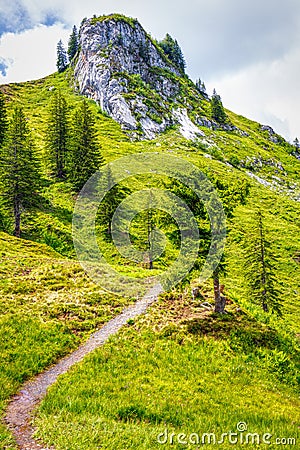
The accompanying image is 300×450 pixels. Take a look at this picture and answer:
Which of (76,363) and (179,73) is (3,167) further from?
(179,73)

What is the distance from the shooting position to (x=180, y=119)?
12488 centimetres

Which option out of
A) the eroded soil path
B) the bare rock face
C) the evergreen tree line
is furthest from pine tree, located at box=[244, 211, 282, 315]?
the evergreen tree line

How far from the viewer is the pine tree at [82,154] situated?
5778cm

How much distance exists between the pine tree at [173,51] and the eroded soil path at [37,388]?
7499 inches

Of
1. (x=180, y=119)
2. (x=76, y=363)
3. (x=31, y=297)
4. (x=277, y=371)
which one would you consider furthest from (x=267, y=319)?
(x=180, y=119)

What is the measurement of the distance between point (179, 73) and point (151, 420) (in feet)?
607

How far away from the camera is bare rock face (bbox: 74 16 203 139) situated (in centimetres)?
11338

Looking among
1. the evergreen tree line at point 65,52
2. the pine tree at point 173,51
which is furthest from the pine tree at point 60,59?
the pine tree at point 173,51

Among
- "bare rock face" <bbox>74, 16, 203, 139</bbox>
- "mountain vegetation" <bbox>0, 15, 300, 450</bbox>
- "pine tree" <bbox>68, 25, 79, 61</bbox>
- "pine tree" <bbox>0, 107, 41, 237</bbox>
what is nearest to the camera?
"mountain vegetation" <bbox>0, 15, 300, 450</bbox>

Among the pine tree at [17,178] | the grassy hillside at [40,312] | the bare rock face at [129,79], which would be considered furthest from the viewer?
the bare rock face at [129,79]

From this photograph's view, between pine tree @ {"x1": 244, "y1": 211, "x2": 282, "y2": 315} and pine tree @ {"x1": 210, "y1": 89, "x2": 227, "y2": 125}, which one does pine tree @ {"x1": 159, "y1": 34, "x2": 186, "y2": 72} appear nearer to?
pine tree @ {"x1": 210, "y1": 89, "x2": 227, "y2": 125}

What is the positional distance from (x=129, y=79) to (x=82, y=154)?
76.9 metres

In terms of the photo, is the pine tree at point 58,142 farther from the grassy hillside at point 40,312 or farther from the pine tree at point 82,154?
the grassy hillside at point 40,312

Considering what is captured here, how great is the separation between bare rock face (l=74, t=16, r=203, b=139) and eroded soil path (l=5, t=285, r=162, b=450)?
297 feet
